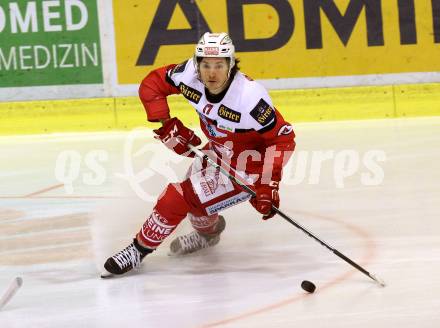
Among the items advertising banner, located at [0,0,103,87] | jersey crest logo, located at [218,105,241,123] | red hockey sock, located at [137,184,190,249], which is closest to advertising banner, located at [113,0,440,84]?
advertising banner, located at [0,0,103,87]

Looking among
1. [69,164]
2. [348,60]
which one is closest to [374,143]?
[348,60]

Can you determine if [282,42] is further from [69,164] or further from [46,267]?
[46,267]

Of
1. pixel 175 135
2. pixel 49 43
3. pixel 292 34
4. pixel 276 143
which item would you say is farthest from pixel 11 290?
pixel 292 34

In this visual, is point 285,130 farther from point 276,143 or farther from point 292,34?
point 292,34

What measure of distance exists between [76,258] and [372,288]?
4.97ft

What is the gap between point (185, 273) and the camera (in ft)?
14.4

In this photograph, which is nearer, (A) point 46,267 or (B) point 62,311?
(B) point 62,311

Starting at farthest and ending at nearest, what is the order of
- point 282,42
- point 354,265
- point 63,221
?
1. point 282,42
2. point 63,221
3. point 354,265

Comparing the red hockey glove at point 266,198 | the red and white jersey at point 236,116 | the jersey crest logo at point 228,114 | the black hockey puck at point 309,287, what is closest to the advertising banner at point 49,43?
the red and white jersey at point 236,116

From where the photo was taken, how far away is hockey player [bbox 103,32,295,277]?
4.27m

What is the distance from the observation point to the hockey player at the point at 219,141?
427cm

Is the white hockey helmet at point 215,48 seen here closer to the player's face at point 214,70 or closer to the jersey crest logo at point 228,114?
the player's face at point 214,70

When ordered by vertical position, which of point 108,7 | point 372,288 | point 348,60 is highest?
point 108,7

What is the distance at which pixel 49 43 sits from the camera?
29.5 ft
